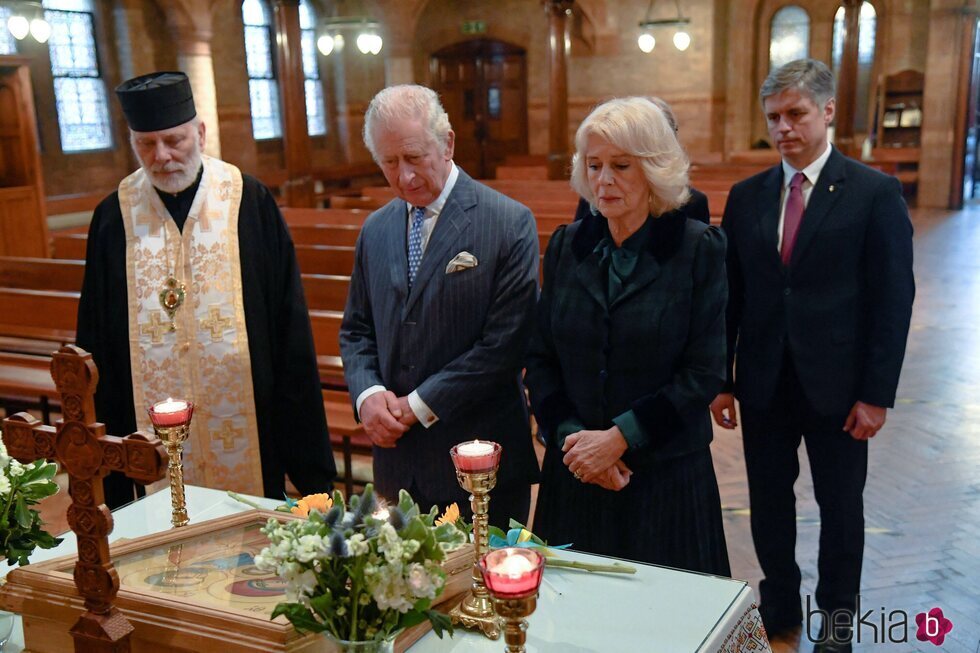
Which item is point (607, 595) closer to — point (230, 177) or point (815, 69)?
point (815, 69)

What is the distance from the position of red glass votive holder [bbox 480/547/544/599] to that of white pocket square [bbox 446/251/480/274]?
1.26 meters

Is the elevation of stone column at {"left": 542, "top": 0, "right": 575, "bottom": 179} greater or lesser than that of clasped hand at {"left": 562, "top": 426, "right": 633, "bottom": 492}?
greater

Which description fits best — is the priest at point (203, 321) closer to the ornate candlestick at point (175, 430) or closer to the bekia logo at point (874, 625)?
the ornate candlestick at point (175, 430)

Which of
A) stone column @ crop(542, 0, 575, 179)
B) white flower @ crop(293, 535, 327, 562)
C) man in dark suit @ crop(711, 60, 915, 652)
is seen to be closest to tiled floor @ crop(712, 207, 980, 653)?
man in dark suit @ crop(711, 60, 915, 652)

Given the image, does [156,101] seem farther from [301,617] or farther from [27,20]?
[27,20]

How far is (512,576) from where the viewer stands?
116 cm

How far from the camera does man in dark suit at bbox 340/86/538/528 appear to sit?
92.6 inches

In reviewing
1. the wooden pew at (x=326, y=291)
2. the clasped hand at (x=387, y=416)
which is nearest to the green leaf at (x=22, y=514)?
the clasped hand at (x=387, y=416)

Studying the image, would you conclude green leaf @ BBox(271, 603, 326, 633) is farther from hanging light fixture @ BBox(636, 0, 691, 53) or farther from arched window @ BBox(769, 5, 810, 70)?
arched window @ BBox(769, 5, 810, 70)

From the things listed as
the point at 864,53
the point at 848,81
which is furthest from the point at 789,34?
the point at 848,81

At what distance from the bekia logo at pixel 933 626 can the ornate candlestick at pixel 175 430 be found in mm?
2224

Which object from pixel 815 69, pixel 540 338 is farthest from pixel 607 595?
pixel 815 69

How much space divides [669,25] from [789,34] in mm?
3511

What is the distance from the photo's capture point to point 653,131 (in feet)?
6.75
